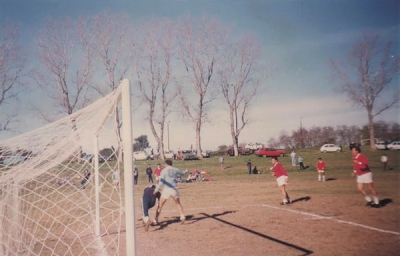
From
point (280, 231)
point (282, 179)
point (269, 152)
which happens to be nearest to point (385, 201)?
point (282, 179)

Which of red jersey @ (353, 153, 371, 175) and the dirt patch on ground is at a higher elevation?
red jersey @ (353, 153, 371, 175)

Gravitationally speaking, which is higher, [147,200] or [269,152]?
[269,152]

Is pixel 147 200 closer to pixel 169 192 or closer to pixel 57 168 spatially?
pixel 169 192

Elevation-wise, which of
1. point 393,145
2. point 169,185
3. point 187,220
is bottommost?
point 187,220

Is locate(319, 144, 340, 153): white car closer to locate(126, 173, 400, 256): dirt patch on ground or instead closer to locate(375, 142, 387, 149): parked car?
locate(375, 142, 387, 149): parked car

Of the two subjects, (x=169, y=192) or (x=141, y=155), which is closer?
(x=169, y=192)

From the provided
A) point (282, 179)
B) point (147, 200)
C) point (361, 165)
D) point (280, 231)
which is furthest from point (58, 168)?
point (361, 165)

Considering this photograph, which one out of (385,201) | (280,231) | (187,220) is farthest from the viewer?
(385,201)

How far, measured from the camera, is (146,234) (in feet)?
22.2

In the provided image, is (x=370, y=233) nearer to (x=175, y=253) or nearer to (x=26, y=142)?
(x=175, y=253)

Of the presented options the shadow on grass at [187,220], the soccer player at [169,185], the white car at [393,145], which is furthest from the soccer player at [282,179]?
the white car at [393,145]

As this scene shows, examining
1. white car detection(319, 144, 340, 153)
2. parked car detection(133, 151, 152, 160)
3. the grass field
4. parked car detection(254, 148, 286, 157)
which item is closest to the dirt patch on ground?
the grass field

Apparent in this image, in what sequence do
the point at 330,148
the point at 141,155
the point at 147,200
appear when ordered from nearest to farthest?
the point at 147,200 < the point at 330,148 < the point at 141,155

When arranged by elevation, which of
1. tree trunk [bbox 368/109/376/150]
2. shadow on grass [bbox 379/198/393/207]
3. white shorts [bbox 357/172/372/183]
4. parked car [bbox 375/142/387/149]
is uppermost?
tree trunk [bbox 368/109/376/150]
